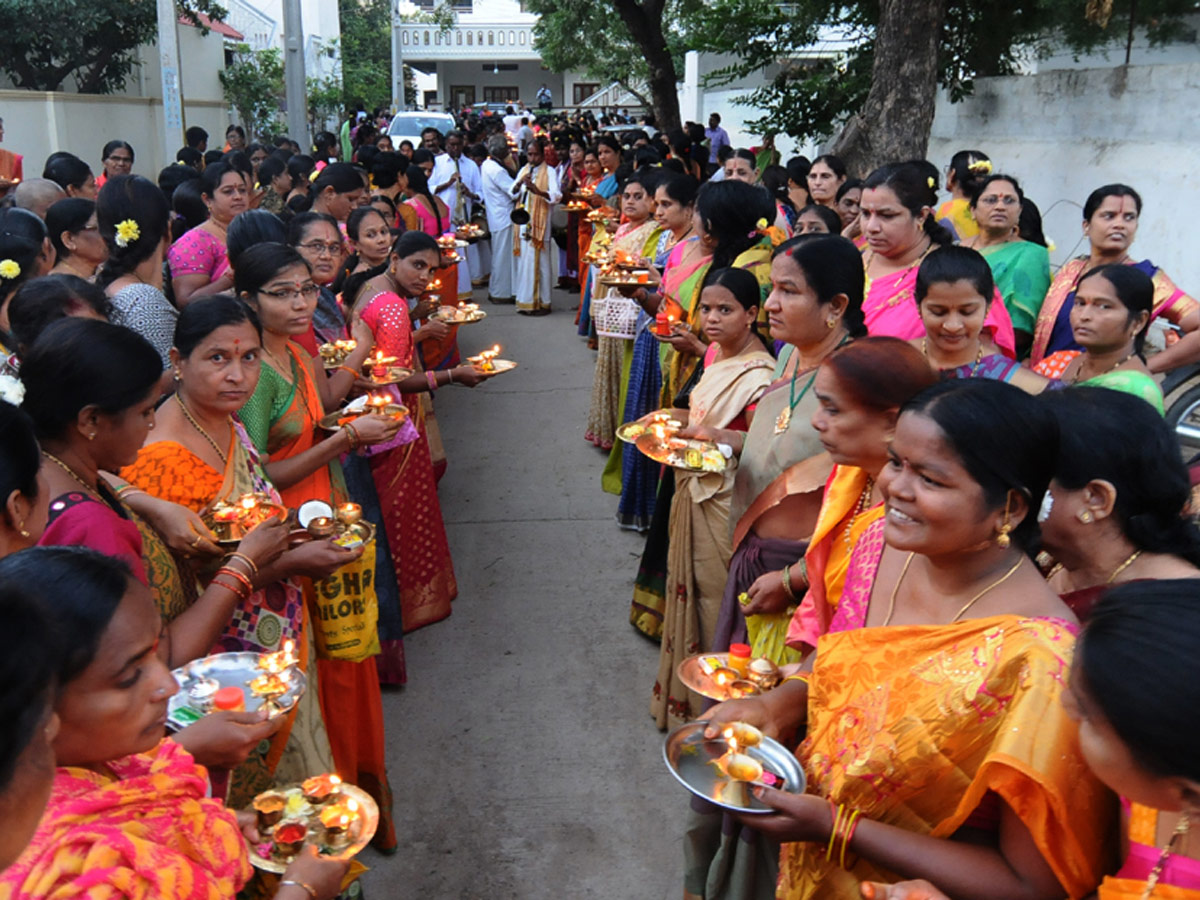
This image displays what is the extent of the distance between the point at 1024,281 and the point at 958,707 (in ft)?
13.1

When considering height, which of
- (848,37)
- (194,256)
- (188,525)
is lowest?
(188,525)

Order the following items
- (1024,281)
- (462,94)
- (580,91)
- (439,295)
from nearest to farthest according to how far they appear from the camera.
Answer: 1. (1024,281)
2. (439,295)
3. (580,91)
4. (462,94)

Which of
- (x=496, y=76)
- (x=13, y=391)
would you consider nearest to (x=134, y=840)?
(x=13, y=391)

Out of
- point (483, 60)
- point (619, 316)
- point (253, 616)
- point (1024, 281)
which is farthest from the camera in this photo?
point (483, 60)

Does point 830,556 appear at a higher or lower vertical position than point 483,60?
lower

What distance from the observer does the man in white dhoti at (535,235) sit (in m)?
11.5

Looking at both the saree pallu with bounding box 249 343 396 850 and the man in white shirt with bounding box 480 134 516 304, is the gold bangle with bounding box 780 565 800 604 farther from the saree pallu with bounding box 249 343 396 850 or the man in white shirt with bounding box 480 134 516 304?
the man in white shirt with bounding box 480 134 516 304

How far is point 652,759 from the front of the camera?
13.0 ft

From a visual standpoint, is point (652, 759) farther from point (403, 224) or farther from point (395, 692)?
point (403, 224)

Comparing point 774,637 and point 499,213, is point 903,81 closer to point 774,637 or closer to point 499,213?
point 499,213

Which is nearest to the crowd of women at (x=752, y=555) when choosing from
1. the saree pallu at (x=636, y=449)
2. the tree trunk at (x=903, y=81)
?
the saree pallu at (x=636, y=449)

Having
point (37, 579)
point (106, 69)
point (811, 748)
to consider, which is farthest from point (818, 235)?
point (106, 69)

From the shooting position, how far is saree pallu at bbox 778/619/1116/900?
160cm

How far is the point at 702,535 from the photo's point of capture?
3.85 meters
